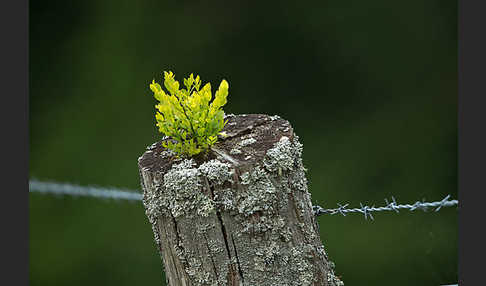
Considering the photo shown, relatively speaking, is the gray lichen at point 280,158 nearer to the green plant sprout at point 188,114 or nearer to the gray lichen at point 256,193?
the gray lichen at point 256,193

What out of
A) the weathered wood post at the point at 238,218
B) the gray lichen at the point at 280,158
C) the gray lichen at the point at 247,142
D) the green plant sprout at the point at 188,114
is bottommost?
the weathered wood post at the point at 238,218

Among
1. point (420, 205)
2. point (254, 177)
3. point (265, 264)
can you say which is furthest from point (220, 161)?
point (420, 205)

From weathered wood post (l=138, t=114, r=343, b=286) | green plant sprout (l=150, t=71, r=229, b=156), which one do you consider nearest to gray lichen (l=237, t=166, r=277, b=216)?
weathered wood post (l=138, t=114, r=343, b=286)

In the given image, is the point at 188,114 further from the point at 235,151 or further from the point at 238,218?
the point at 238,218

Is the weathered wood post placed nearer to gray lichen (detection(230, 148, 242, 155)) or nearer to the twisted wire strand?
gray lichen (detection(230, 148, 242, 155))

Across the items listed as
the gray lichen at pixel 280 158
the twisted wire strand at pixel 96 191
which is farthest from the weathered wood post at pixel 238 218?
the twisted wire strand at pixel 96 191

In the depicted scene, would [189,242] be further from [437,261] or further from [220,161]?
[437,261]
